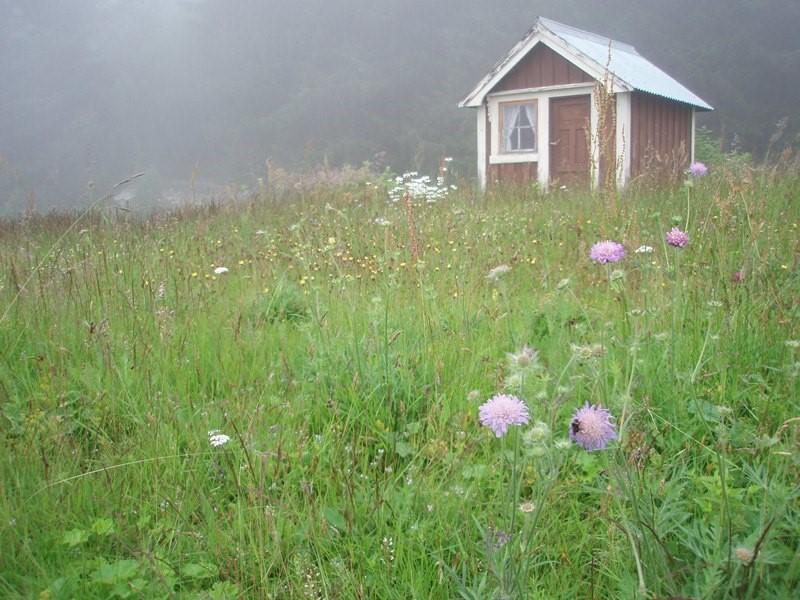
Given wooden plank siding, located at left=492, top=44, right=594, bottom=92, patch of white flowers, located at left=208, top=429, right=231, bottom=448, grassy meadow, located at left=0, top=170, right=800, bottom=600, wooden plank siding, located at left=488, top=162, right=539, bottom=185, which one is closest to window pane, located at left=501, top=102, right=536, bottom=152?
wooden plank siding, located at left=488, top=162, right=539, bottom=185

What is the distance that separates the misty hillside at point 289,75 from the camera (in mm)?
38969

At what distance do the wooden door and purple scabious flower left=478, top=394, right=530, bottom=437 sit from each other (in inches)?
456

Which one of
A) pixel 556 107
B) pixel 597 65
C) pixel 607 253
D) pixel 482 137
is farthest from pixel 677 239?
pixel 482 137

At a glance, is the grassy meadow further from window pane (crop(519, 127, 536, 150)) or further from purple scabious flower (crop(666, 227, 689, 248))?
window pane (crop(519, 127, 536, 150))

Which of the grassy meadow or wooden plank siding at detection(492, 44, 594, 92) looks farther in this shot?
wooden plank siding at detection(492, 44, 594, 92)

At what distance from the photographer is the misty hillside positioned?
128 ft

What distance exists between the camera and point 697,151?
2406 cm

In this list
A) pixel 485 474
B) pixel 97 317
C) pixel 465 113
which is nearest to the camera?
pixel 485 474

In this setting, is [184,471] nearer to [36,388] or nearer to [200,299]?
[36,388]

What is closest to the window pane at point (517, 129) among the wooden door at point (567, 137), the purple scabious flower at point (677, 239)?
the wooden door at point (567, 137)

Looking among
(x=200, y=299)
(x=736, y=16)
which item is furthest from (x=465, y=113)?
(x=200, y=299)

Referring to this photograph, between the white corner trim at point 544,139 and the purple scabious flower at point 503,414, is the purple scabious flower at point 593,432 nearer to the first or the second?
the purple scabious flower at point 503,414

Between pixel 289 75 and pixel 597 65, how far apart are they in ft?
125

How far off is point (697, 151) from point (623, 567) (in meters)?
25.5
